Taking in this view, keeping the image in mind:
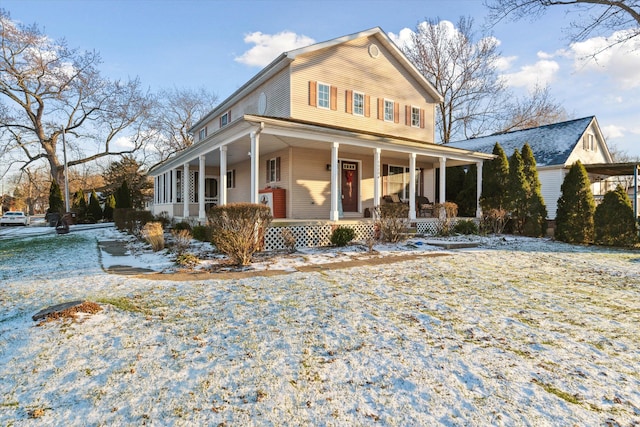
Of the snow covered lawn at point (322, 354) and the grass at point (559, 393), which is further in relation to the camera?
the grass at point (559, 393)

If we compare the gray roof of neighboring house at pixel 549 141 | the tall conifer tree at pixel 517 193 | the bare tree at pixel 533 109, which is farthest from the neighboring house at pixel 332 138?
the bare tree at pixel 533 109

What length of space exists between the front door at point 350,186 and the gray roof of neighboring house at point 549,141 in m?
10.1

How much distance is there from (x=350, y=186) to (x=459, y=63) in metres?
21.9

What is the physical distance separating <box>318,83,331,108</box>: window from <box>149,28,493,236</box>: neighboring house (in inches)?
1.5

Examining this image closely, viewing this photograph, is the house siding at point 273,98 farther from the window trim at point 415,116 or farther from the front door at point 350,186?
the window trim at point 415,116

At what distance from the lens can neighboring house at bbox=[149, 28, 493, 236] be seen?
1180cm

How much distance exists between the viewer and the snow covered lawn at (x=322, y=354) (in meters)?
2.39

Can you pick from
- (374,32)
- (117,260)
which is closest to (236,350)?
(117,260)

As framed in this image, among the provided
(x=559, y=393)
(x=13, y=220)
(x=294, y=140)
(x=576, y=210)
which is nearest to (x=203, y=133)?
(x=294, y=140)

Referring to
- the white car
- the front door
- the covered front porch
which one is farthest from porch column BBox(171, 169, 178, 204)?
the white car

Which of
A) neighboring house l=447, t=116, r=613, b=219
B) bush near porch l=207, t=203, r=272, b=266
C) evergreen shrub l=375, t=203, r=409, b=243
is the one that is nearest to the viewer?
bush near porch l=207, t=203, r=272, b=266

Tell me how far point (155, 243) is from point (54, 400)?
7.44 metres

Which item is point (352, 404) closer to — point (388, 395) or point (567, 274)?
point (388, 395)

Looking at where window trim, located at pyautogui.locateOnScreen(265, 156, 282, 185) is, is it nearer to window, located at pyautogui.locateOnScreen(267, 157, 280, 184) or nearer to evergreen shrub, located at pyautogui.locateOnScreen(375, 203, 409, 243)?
window, located at pyautogui.locateOnScreen(267, 157, 280, 184)
